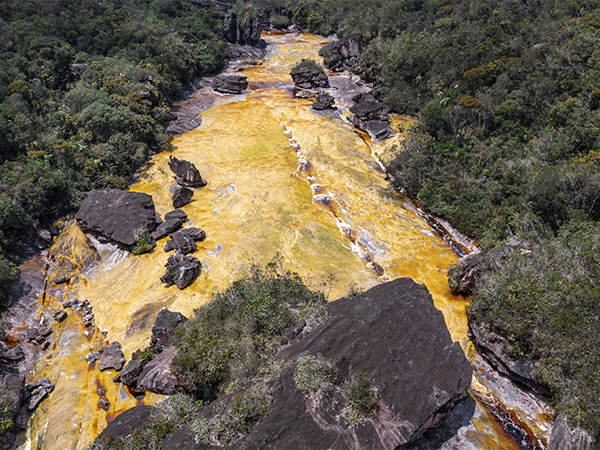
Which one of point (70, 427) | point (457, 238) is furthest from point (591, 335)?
point (70, 427)

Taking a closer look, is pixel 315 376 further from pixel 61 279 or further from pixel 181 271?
pixel 61 279

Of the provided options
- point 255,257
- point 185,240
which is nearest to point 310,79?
point 185,240

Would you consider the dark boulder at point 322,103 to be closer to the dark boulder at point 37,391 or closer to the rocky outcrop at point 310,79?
the rocky outcrop at point 310,79

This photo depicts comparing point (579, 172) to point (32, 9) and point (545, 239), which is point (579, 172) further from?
point (32, 9)

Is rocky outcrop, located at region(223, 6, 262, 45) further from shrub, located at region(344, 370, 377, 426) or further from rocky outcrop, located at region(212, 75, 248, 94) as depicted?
shrub, located at region(344, 370, 377, 426)

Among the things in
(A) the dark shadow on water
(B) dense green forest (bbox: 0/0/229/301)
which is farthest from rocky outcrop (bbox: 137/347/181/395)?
→ (B) dense green forest (bbox: 0/0/229/301)

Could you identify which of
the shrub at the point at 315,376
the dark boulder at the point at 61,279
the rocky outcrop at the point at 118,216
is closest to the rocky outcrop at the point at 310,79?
the rocky outcrop at the point at 118,216
